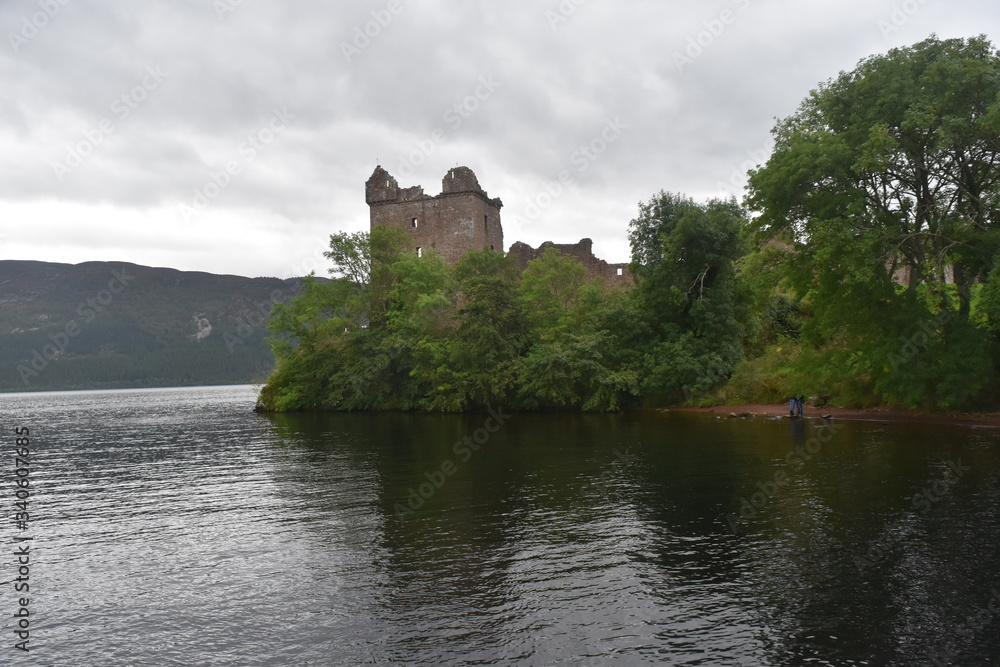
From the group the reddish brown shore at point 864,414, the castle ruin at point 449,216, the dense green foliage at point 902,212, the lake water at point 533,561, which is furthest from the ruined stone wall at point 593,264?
the lake water at point 533,561

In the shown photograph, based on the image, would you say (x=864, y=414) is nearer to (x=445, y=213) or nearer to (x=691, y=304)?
(x=691, y=304)

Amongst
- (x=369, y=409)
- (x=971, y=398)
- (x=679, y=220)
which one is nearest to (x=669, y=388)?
(x=679, y=220)

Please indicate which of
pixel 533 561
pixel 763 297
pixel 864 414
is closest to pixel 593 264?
pixel 763 297

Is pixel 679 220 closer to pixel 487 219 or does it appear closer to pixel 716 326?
pixel 716 326

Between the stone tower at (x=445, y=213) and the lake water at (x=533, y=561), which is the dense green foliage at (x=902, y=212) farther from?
the stone tower at (x=445, y=213)

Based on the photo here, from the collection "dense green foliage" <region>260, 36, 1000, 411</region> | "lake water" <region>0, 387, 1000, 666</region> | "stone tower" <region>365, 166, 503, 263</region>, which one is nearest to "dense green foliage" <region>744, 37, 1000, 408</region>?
"dense green foliage" <region>260, 36, 1000, 411</region>

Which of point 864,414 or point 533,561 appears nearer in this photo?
point 533,561

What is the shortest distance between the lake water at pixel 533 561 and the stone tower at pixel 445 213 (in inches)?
1738

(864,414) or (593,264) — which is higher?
(593,264)

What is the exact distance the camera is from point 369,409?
54156 mm

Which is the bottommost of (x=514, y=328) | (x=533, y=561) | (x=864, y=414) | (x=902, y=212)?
(x=533, y=561)

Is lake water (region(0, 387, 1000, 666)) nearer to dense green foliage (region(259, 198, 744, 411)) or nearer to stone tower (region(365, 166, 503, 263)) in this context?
dense green foliage (region(259, 198, 744, 411))

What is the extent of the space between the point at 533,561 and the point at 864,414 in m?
24.4

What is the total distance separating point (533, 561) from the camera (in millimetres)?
10102
